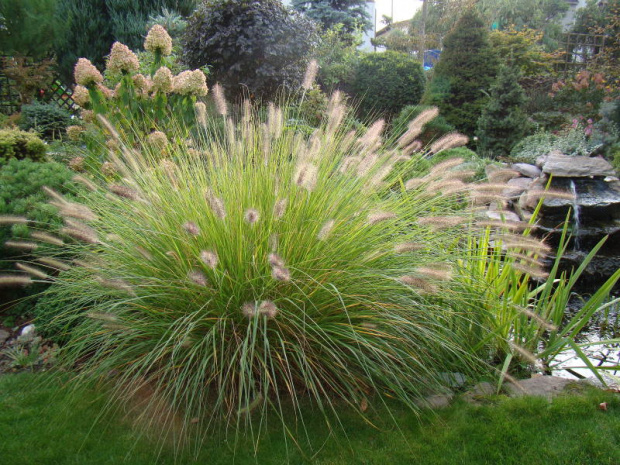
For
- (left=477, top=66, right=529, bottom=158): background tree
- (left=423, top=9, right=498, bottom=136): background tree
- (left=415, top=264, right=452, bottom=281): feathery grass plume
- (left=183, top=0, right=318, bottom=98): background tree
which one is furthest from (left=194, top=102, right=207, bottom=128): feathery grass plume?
(left=423, top=9, right=498, bottom=136): background tree

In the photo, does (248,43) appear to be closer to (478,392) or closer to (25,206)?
(25,206)

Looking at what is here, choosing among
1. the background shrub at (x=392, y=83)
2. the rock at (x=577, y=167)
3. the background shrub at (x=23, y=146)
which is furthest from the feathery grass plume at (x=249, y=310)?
the background shrub at (x=392, y=83)

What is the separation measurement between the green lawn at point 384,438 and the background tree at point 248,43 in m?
8.26

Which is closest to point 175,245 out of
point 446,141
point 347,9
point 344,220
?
point 344,220

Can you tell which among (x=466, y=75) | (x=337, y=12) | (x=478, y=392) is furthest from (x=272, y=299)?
(x=337, y=12)

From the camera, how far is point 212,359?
7.55 ft

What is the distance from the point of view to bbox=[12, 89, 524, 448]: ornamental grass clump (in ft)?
7.13

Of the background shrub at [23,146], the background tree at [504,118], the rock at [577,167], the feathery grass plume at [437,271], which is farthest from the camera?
the background tree at [504,118]

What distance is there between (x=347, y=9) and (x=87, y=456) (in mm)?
26321

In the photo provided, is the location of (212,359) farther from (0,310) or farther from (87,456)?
(0,310)

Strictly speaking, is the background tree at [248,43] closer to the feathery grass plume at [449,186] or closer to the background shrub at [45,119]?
the background shrub at [45,119]

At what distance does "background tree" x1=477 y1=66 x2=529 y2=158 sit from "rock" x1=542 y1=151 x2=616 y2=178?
3.54 m

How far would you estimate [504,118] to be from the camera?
10469 mm

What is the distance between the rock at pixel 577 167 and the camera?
6.41 m
